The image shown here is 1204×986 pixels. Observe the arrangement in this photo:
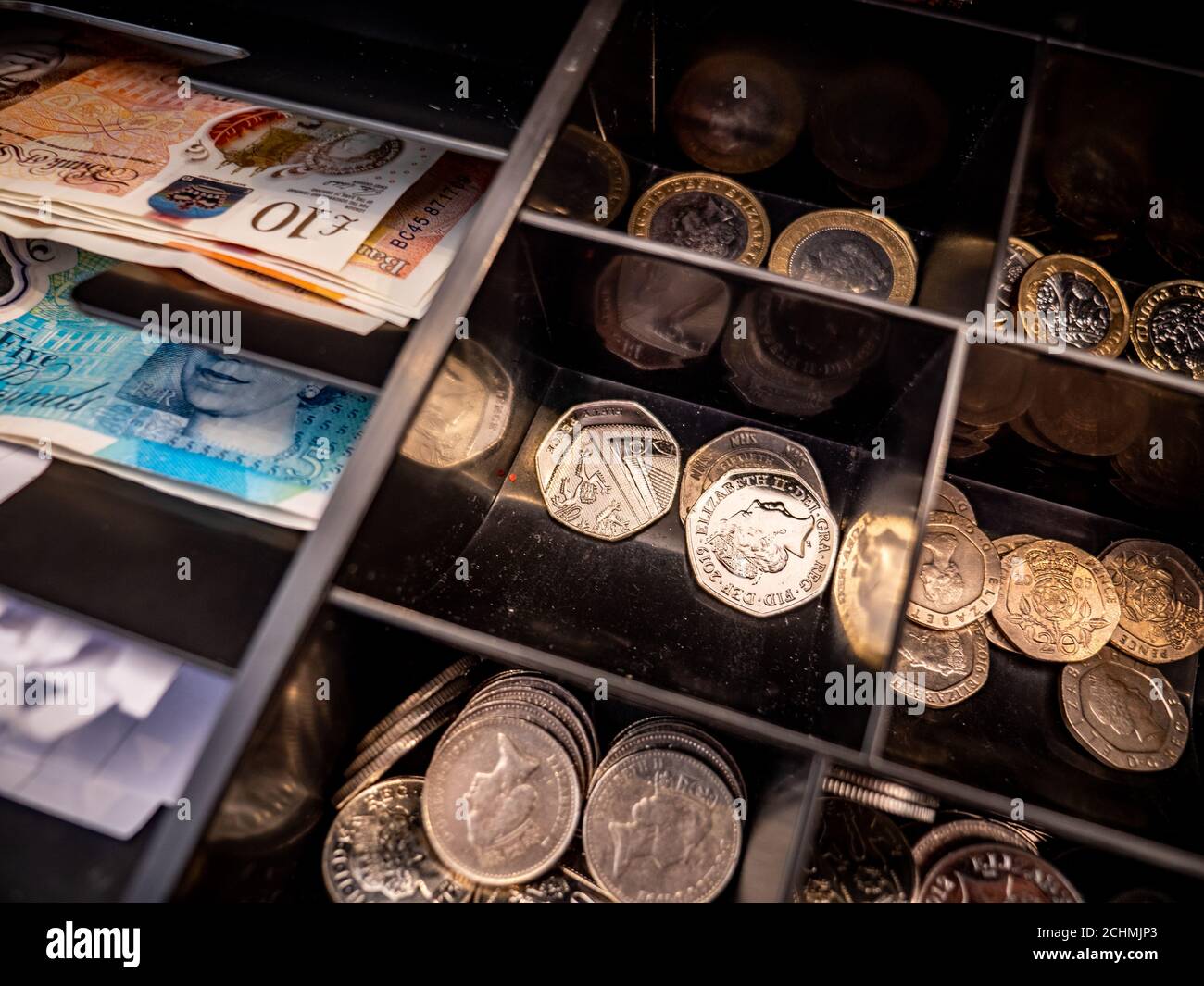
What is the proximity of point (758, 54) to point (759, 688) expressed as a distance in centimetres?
119

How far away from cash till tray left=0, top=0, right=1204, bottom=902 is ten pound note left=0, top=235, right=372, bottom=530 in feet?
0.21

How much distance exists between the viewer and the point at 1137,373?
97 cm

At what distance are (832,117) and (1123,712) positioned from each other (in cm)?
125

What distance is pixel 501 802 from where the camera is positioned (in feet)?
3.62

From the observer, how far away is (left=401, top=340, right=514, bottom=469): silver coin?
3.32 ft

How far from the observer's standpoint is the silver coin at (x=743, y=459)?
142 cm

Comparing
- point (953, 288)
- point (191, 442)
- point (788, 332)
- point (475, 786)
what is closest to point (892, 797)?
point (475, 786)

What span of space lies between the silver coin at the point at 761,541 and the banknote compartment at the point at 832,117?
0.45m

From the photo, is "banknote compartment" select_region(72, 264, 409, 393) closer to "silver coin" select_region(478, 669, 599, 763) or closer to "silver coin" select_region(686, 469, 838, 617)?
"silver coin" select_region(478, 669, 599, 763)

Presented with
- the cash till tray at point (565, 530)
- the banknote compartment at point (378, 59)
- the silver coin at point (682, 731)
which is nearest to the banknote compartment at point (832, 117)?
the cash till tray at point (565, 530)

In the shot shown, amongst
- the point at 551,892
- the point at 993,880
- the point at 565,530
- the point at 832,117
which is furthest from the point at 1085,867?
the point at 832,117

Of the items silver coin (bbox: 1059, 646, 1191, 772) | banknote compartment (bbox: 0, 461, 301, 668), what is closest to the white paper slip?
banknote compartment (bbox: 0, 461, 301, 668)

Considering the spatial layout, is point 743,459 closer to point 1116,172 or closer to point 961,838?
point 961,838

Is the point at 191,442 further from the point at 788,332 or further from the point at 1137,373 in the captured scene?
the point at 1137,373
